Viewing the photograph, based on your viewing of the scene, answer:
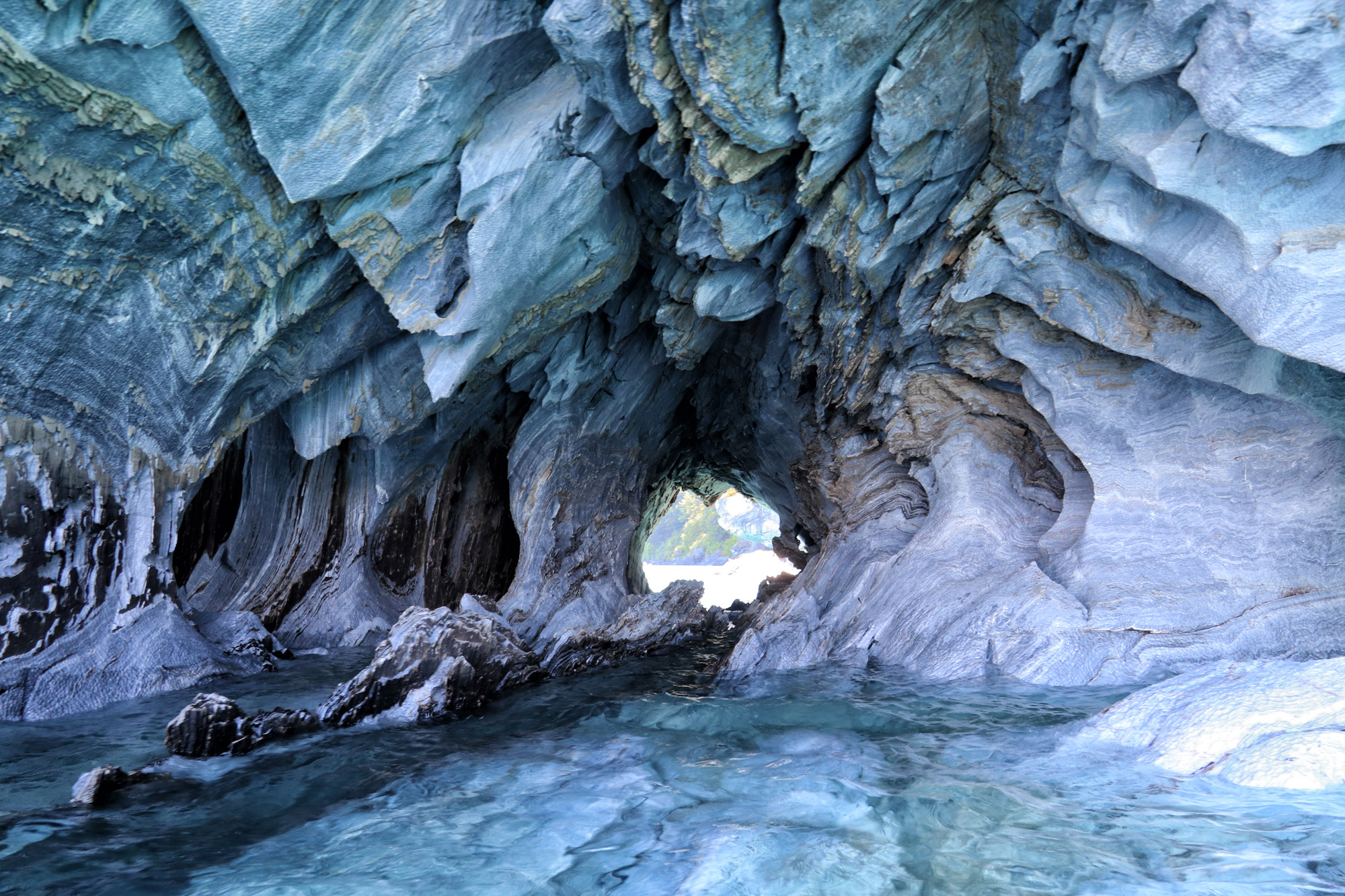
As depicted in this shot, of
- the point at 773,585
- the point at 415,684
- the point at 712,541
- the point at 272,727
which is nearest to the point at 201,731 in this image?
the point at 272,727

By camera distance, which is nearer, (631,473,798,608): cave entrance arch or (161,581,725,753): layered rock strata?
(161,581,725,753): layered rock strata

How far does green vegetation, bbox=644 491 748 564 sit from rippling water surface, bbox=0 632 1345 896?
61.3m

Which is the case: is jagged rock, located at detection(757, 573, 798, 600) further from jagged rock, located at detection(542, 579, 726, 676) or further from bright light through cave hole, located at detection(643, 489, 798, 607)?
bright light through cave hole, located at detection(643, 489, 798, 607)

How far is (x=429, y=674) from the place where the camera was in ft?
26.7

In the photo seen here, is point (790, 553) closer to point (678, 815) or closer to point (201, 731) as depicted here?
point (201, 731)

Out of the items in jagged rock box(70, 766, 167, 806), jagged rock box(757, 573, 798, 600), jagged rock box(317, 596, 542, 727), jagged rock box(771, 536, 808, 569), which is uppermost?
jagged rock box(771, 536, 808, 569)

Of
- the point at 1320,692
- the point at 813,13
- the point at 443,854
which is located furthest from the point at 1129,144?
the point at 443,854

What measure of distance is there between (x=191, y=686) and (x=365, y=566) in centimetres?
451

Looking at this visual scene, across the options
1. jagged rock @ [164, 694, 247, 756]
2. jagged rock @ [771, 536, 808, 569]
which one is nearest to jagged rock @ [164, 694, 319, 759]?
jagged rock @ [164, 694, 247, 756]

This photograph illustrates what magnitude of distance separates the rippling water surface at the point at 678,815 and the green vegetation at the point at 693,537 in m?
61.3

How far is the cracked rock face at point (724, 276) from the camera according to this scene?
21.9 feet

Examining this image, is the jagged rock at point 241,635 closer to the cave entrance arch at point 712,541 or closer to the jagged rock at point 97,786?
the jagged rock at point 97,786

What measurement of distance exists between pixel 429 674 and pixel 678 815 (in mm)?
4413

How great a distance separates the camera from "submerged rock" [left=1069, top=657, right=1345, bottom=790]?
14.1ft
